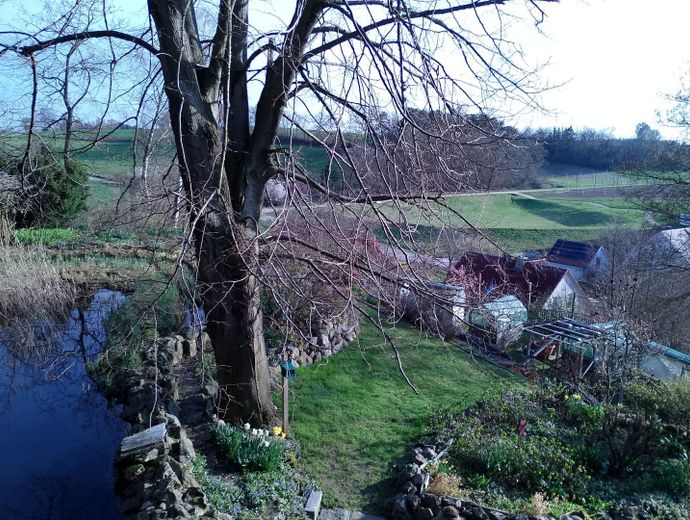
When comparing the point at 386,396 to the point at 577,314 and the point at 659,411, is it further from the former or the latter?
the point at 577,314

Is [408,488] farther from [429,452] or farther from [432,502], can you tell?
[429,452]

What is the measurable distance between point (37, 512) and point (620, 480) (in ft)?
22.2

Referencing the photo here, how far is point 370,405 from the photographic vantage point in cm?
834

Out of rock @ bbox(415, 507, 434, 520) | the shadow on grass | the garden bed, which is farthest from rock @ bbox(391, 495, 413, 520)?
the shadow on grass

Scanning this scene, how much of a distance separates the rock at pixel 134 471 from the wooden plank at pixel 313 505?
176cm

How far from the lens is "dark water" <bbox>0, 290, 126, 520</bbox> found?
18.3 ft

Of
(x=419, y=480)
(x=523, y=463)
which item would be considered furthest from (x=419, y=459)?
(x=523, y=463)

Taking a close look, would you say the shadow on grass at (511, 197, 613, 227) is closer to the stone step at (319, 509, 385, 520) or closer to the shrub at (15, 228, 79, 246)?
the shrub at (15, 228, 79, 246)

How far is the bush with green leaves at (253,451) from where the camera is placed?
227 inches

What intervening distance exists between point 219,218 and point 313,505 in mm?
3033

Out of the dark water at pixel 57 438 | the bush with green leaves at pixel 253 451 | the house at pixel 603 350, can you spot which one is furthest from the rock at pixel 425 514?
the house at pixel 603 350

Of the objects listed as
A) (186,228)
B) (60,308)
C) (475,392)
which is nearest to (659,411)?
(475,392)

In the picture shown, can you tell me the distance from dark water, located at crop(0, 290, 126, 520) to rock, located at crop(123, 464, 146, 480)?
0.32 meters

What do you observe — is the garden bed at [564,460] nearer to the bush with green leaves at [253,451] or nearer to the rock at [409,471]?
the rock at [409,471]
